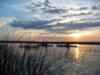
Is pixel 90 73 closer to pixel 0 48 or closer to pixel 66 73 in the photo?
pixel 66 73

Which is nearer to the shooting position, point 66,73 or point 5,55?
point 5,55

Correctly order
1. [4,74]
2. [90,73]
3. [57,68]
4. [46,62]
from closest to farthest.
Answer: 1. [4,74]
2. [46,62]
3. [57,68]
4. [90,73]

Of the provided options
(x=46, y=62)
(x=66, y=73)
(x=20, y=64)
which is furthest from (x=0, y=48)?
(x=66, y=73)

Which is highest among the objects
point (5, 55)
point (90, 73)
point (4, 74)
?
point (5, 55)

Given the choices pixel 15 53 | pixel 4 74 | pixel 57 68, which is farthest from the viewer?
pixel 57 68

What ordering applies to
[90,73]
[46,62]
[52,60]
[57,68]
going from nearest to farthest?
1. [46,62]
2. [52,60]
3. [57,68]
4. [90,73]

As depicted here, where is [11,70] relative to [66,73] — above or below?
above

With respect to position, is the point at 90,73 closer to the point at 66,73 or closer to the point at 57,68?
the point at 66,73

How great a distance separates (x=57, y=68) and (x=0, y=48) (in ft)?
11.6

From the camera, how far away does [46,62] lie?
816cm

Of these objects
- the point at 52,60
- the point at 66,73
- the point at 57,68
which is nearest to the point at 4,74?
the point at 52,60

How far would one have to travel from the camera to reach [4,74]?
693 centimetres

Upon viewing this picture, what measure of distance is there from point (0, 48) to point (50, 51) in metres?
2.35

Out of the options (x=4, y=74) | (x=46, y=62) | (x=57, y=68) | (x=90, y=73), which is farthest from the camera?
(x=90, y=73)
